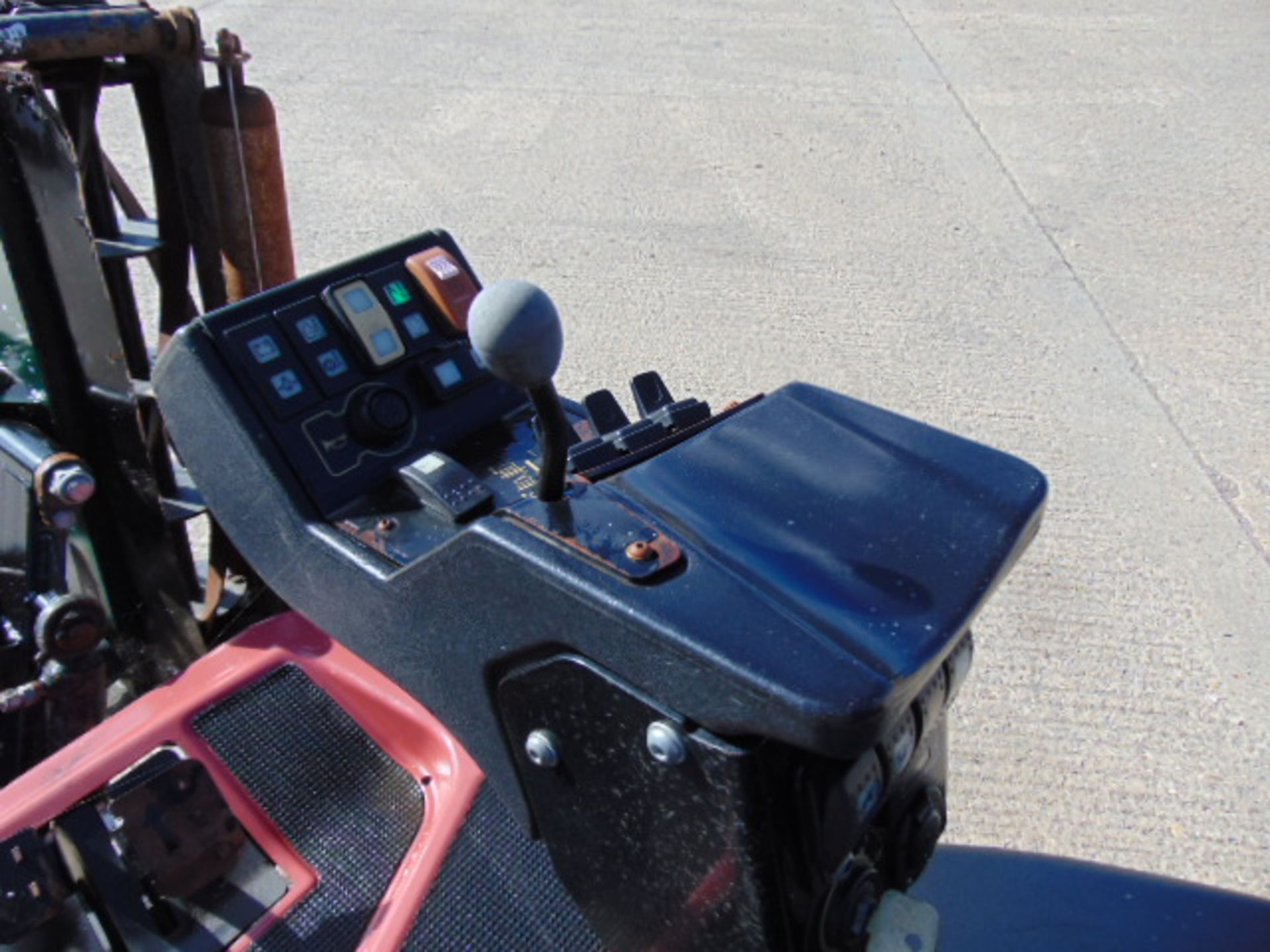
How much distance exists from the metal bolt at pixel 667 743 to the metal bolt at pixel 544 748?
4.6 inches

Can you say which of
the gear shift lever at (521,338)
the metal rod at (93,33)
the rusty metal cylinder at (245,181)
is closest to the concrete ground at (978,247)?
the rusty metal cylinder at (245,181)

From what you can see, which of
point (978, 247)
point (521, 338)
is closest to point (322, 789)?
point (521, 338)

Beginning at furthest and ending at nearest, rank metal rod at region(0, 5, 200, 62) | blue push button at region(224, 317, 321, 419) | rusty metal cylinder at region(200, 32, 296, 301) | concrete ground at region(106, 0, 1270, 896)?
concrete ground at region(106, 0, 1270, 896) < rusty metal cylinder at region(200, 32, 296, 301) < metal rod at region(0, 5, 200, 62) < blue push button at region(224, 317, 321, 419)

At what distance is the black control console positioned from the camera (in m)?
0.95

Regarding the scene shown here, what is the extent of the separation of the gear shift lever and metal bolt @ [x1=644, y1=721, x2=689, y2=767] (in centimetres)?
26

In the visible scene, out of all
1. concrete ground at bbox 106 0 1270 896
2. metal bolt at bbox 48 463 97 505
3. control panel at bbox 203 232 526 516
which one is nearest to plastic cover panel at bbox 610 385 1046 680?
control panel at bbox 203 232 526 516

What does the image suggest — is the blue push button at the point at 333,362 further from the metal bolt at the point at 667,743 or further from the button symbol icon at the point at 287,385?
the metal bolt at the point at 667,743

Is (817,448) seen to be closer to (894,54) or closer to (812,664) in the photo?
(812,664)

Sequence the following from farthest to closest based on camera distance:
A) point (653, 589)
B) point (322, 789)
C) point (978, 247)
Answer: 1. point (978, 247)
2. point (322, 789)
3. point (653, 589)

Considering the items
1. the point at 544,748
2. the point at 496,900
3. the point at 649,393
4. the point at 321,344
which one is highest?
the point at 321,344

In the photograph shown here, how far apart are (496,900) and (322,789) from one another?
0.77 feet

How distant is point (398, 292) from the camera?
146cm

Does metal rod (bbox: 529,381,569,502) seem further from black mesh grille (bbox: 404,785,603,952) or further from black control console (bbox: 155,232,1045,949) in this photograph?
black mesh grille (bbox: 404,785,603,952)

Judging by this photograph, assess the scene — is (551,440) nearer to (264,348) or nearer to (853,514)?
(853,514)
